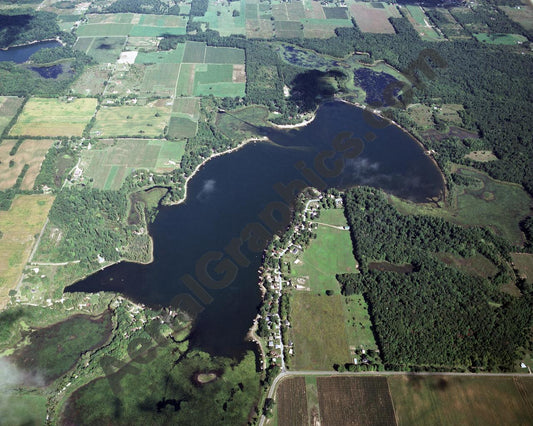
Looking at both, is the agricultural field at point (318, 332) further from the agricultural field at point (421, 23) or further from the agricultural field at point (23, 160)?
the agricultural field at point (421, 23)

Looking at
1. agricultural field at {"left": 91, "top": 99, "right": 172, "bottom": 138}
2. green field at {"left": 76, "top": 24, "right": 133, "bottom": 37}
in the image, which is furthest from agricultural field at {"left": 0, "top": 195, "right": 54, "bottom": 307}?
green field at {"left": 76, "top": 24, "right": 133, "bottom": 37}

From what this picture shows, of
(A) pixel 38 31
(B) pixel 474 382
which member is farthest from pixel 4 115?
(B) pixel 474 382

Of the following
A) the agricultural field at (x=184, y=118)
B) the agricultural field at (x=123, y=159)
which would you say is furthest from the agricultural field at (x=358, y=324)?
the agricultural field at (x=184, y=118)

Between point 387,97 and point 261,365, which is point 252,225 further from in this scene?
point 387,97

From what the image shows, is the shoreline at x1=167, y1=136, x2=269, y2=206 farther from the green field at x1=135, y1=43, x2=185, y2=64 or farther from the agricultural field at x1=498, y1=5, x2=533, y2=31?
the agricultural field at x1=498, y1=5, x2=533, y2=31

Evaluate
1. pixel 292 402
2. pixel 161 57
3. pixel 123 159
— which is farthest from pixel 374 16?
pixel 292 402
